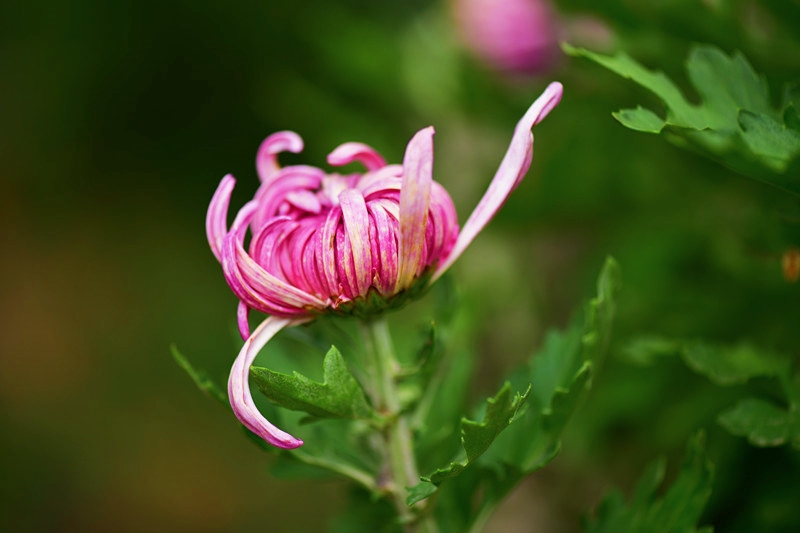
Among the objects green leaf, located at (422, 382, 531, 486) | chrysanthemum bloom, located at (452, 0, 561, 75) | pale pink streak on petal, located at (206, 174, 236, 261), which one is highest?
chrysanthemum bloom, located at (452, 0, 561, 75)

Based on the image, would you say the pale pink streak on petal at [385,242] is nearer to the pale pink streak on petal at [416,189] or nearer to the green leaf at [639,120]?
the pale pink streak on petal at [416,189]

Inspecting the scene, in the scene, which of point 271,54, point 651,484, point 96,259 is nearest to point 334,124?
point 651,484

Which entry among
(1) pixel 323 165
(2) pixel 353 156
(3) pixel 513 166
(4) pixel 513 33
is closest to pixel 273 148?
(2) pixel 353 156

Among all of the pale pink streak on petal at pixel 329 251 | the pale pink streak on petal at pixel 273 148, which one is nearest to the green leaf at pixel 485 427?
the pale pink streak on petal at pixel 329 251

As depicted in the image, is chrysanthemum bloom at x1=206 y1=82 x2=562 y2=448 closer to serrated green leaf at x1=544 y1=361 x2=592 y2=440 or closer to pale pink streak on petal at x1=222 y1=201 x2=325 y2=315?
pale pink streak on petal at x1=222 y1=201 x2=325 y2=315

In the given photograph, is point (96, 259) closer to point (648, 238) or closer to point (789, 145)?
point (648, 238)

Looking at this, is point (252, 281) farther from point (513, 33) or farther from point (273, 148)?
point (513, 33)

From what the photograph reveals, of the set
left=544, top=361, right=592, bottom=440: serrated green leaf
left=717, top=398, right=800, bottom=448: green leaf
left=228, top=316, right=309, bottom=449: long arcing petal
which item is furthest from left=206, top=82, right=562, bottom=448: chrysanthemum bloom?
left=717, top=398, right=800, bottom=448: green leaf
